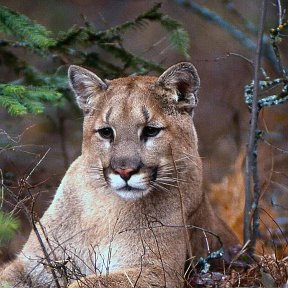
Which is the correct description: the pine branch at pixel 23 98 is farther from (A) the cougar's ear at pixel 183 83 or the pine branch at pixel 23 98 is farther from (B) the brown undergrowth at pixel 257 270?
(B) the brown undergrowth at pixel 257 270

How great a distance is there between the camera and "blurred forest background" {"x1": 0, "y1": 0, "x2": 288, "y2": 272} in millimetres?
9141

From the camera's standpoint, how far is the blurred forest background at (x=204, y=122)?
9.14 meters

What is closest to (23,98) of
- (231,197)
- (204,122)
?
(231,197)

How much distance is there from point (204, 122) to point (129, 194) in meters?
6.64

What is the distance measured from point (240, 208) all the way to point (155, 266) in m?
3.07

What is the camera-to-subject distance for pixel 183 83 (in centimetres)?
732

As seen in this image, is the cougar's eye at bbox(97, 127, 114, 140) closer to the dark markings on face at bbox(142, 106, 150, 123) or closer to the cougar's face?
the cougar's face

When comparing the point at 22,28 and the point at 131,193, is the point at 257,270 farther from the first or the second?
the point at 22,28

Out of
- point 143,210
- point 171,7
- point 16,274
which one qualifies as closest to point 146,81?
point 143,210

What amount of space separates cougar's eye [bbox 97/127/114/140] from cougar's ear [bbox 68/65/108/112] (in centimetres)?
40

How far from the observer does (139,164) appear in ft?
22.5

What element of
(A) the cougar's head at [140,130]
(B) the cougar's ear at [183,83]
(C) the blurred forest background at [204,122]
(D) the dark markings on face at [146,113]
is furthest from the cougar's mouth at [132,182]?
(B) the cougar's ear at [183,83]

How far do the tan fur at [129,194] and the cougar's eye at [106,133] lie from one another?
0.07ft

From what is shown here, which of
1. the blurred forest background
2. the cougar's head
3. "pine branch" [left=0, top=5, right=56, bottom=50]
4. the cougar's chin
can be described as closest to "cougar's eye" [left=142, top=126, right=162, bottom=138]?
the cougar's head
